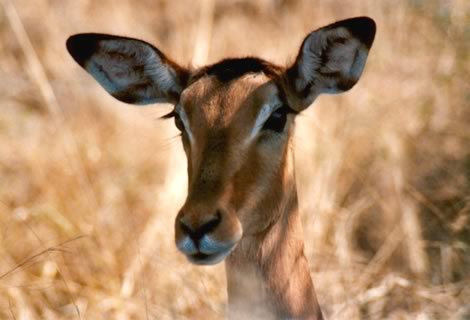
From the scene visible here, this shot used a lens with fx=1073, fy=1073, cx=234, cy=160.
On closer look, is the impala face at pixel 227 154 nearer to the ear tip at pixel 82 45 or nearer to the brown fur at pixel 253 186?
the brown fur at pixel 253 186

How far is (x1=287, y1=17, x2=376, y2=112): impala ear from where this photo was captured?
5.14 meters

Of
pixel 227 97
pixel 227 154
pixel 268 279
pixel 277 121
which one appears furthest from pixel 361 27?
pixel 268 279

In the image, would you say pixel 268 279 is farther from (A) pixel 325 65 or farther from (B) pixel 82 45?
(B) pixel 82 45

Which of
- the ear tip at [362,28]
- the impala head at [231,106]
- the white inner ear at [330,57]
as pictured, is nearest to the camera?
the impala head at [231,106]

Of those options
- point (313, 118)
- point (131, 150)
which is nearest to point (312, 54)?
point (313, 118)

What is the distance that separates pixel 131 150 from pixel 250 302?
4.48 m

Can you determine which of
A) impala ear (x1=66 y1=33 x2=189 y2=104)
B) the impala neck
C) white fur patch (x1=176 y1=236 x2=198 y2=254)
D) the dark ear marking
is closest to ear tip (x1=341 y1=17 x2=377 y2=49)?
the dark ear marking

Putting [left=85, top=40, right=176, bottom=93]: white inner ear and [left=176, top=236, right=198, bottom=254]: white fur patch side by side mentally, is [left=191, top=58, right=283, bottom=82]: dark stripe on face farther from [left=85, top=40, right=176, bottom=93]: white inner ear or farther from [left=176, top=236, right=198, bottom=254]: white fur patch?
[left=176, top=236, right=198, bottom=254]: white fur patch

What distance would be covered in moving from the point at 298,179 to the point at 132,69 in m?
2.83

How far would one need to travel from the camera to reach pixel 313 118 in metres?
8.80

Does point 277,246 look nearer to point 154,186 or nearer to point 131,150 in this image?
point 154,186

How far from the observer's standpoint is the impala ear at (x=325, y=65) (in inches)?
202

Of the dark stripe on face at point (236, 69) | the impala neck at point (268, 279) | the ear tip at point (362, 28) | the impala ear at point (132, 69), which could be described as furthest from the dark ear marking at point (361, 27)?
the impala ear at point (132, 69)

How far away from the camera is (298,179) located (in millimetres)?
8203
